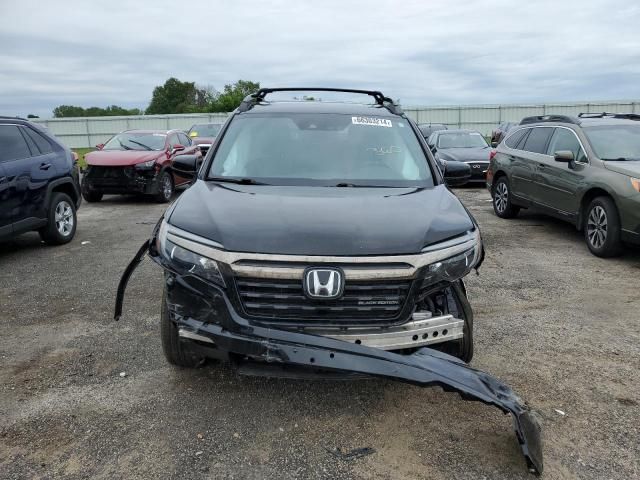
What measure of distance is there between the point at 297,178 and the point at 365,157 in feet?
1.90

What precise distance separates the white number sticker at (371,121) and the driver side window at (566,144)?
413cm

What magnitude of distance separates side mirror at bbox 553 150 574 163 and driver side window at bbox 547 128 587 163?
146 mm

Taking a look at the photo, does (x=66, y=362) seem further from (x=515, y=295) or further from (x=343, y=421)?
(x=515, y=295)

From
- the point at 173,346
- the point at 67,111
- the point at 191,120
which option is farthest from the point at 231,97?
the point at 173,346

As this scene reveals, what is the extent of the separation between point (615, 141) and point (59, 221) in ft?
25.0

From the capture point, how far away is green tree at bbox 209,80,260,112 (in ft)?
177

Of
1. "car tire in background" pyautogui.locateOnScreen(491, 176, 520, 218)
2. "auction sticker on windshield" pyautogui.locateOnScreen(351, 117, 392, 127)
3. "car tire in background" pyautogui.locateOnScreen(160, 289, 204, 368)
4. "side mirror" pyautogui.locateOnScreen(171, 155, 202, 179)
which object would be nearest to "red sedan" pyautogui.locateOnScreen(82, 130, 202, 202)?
"car tire in background" pyautogui.locateOnScreen(491, 176, 520, 218)

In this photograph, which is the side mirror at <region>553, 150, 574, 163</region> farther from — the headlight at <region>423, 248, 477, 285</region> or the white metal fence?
the white metal fence

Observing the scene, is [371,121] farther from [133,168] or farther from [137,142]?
[137,142]

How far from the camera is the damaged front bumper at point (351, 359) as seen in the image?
2586 mm

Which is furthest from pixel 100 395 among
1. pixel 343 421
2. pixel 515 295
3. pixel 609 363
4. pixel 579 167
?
pixel 579 167

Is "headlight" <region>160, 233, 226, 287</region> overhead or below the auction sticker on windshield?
below

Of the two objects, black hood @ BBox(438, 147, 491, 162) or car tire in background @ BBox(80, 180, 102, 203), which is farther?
black hood @ BBox(438, 147, 491, 162)

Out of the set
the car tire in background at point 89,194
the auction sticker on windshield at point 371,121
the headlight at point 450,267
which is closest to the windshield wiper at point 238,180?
the auction sticker on windshield at point 371,121
